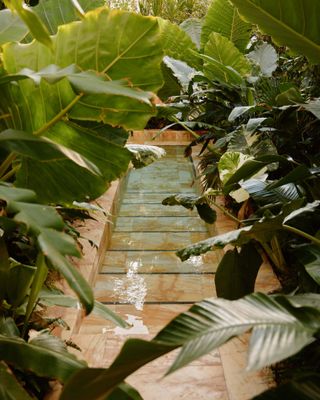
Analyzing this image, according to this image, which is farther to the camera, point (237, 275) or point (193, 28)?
point (193, 28)

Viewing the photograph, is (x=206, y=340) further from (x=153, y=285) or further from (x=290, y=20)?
(x=153, y=285)

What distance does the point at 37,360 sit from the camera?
3.28 feet

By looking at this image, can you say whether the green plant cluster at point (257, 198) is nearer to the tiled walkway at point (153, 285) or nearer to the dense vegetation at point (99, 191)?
the dense vegetation at point (99, 191)

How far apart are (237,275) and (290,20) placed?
Answer: 84cm

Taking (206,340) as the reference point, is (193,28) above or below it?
below

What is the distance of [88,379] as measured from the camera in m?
0.66

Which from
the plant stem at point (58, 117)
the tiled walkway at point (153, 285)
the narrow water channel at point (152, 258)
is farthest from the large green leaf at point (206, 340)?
the narrow water channel at point (152, 258)

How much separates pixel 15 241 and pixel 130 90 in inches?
44.6

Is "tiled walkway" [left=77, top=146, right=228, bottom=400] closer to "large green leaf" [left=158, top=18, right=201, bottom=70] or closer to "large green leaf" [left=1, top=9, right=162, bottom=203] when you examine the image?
"large green leaf" [left=1, top=9, right=162, bottom=203]

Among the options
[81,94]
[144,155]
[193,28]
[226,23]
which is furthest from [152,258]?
[193,28]

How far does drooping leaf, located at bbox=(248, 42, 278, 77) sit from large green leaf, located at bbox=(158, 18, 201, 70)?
487 mm

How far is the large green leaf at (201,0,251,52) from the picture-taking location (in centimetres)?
395

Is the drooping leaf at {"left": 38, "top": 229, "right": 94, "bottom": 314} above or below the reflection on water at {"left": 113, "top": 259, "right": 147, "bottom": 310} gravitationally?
above

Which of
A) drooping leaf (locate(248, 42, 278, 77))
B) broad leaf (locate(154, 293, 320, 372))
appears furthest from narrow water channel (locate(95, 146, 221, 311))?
broad leaf (locate(154, 293, 320, 372))
